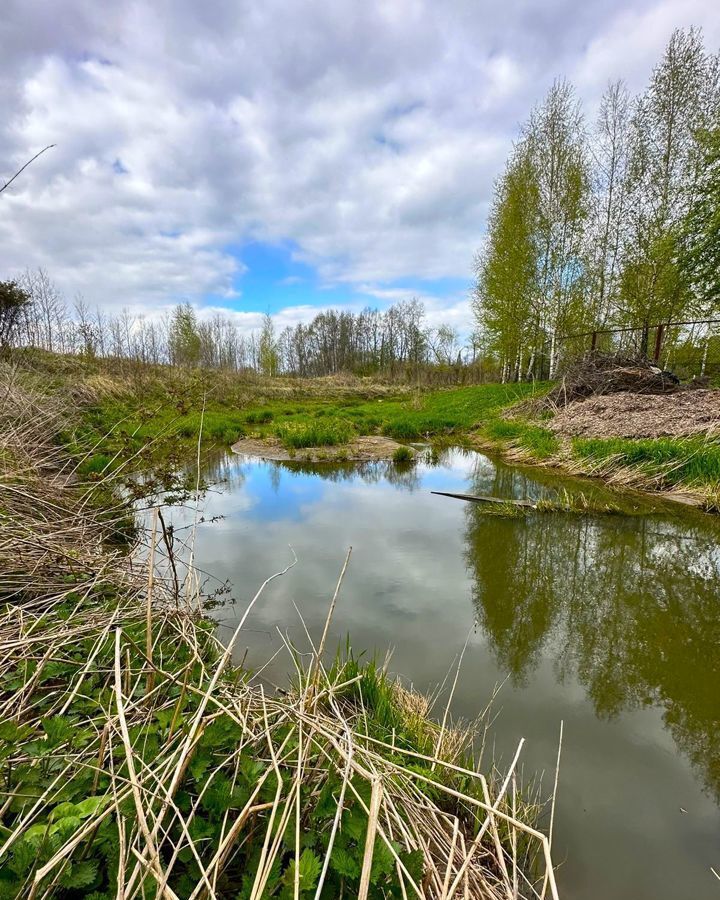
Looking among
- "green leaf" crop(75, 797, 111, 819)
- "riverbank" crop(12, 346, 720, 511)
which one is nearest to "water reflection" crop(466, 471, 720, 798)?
"riverbank" crop(12, 346, 720, 511)

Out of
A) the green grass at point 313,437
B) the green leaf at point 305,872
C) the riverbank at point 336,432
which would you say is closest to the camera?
the green leaf at point 305,872

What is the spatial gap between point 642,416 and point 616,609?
6.44m

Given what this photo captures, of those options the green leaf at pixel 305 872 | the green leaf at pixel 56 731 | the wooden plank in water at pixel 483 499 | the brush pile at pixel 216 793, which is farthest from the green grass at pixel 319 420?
the green leaf at pixel 305 872

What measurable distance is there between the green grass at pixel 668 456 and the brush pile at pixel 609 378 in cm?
307

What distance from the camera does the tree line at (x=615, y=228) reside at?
40.3 feet

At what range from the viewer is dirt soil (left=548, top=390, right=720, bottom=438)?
24.5 ft

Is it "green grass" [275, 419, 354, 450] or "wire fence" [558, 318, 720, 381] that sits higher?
"wire fence" [558, 318, 720, 381]

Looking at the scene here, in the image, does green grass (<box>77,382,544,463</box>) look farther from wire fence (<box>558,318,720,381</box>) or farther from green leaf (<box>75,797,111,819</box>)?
green leaf (<box>75,797,111,819</box>)

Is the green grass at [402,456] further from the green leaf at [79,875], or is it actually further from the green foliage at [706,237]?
the green foliage at [706,237]

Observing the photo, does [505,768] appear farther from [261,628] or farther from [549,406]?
[549,406]

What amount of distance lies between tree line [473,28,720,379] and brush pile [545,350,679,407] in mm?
1413

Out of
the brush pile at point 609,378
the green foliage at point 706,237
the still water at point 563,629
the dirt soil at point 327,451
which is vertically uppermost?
the green foliage at point 706,237

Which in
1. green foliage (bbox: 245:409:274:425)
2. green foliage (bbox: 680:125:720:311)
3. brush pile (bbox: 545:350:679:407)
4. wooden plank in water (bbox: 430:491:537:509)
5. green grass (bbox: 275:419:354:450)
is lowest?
wooden plank in water (bbox: 430:491:537:509)

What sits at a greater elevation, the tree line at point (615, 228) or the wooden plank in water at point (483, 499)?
the tree line at point (615, 228)
